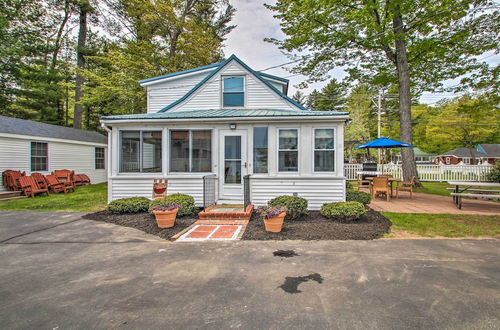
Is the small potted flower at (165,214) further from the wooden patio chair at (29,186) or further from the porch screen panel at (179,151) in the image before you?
the wooden patio chair at (29,186)

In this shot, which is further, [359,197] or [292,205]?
[359,197]

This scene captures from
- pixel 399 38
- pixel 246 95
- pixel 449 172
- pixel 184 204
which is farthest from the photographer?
pixel 449 172

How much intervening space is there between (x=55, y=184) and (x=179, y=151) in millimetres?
8725

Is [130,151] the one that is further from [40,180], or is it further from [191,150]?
[40,180]

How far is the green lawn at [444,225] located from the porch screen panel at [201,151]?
5.68 meters

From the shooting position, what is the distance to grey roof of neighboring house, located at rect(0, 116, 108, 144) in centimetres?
1155

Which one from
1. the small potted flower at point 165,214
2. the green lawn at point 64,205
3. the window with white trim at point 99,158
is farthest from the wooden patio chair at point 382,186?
the window with white trim at point 99,158

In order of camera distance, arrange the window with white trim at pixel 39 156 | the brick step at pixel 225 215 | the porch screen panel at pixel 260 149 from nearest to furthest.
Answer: the brick step at pixel 225 215 < the porch screen panel at pixel 260 149 < the window with white trim at pixel 39 156

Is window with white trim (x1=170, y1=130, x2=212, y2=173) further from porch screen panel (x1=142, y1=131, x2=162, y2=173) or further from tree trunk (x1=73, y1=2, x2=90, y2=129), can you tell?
tree trunk (x1=73, y1=2, x2=90, y2=129)

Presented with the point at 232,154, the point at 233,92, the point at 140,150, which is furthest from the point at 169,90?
the point at 232,154

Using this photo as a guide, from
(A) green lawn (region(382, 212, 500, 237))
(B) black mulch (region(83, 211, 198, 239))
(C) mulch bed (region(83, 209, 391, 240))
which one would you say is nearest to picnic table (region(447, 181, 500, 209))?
(A) green lawn (region(382, 212, 500, 237))

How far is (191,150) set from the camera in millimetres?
7918

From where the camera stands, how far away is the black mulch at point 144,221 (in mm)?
5465

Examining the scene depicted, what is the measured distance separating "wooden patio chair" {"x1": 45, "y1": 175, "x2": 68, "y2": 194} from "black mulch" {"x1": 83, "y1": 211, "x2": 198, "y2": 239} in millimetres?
6812
